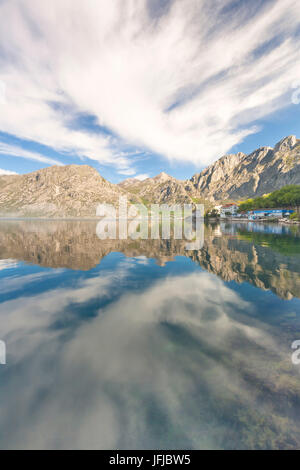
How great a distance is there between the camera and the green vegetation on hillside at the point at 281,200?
12975cm

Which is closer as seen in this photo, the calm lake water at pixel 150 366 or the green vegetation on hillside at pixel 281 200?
the calm lake water at pixel 150 366

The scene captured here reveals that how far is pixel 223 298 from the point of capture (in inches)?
501

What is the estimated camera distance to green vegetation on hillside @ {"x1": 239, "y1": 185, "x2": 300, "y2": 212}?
5108 inches

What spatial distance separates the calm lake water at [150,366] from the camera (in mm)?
4691

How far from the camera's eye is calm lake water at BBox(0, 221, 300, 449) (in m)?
4.69

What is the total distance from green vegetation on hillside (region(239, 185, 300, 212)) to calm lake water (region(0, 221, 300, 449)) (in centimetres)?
14851

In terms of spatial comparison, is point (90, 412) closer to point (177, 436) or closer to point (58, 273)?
point (177, 436)

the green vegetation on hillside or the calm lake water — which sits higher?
the green vegetation on hillside

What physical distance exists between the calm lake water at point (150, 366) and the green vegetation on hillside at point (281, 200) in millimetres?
148512

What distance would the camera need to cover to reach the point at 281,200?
141625mm

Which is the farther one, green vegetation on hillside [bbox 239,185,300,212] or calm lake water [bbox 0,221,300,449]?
green vegetation on hillside [bbox 239,185,300,212]

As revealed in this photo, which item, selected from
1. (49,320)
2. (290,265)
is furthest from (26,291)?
(290,265)

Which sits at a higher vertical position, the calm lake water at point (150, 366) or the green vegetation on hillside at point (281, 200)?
the green vegetation on hillside at point (281, 200)
